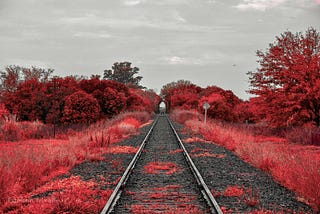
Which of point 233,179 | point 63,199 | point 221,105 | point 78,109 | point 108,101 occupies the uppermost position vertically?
point 108,101

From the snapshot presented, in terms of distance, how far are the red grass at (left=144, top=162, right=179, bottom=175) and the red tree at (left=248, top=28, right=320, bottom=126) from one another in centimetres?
1441

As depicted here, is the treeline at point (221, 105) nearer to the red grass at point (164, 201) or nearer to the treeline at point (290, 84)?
the treeline at point (290, 84)

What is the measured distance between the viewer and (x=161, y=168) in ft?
36.1

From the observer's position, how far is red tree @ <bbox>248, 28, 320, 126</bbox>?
928 inches

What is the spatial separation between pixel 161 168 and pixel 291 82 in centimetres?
1663

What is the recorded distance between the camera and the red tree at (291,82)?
23.6 m

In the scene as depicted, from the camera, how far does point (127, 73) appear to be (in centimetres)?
12219

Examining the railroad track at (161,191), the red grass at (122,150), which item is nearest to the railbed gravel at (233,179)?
the railroad track at (161,191)

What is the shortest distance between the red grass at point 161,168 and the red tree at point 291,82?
14.4 m

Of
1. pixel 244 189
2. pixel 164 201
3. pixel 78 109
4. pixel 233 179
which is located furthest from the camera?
pixel 78 109

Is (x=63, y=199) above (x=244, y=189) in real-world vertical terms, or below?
above

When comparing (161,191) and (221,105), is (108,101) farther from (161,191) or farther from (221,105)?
(161,191)

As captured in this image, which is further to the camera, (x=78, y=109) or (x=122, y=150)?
(x=78, y=109)

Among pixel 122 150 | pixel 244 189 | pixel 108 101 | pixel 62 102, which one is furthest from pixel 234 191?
pixel 108 101
